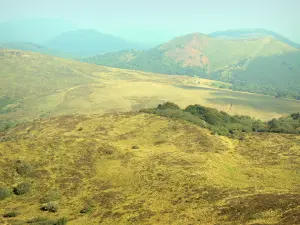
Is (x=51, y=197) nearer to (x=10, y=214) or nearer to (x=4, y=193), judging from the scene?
(x=10, y=214)

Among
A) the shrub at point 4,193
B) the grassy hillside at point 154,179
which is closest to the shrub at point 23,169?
the grassy hillside at point 154,179

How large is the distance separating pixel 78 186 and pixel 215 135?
56.3m

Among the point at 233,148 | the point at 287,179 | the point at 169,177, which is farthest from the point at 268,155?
the point at 169,177

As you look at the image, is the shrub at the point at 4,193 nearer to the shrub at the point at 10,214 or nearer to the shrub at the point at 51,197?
the shrub at the point at 51,197

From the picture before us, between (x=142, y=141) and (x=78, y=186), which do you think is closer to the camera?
(x=78, y=186)

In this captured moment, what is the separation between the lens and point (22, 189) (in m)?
66.9

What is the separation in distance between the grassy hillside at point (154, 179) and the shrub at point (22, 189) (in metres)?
0.20

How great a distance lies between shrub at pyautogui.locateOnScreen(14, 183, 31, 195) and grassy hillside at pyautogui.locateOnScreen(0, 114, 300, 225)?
0.20 m

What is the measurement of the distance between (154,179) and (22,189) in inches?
1074

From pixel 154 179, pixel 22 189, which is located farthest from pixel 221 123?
pixel 22 189

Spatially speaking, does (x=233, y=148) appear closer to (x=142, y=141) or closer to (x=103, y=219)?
(x=142, y=141)

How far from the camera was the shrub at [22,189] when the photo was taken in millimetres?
66688

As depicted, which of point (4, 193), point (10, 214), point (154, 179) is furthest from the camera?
point (154, 179)

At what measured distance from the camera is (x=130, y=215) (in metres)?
51.2
